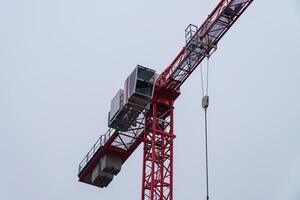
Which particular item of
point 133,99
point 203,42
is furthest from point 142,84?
point 203,42

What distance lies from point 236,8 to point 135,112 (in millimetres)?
→ 9794

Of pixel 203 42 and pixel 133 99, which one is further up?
pixel 203 42

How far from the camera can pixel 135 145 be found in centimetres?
6444

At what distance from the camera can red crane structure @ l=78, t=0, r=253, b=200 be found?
5772 cm

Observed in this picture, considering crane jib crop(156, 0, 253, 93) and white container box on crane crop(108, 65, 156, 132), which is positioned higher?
crane jib crop(156, 0, 253, 93)

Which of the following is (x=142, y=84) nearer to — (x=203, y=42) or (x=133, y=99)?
(x=133, y=99)

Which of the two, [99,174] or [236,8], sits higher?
[236,8]

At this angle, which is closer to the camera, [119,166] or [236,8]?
[236,8]

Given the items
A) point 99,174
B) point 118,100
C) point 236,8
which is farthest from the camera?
point 99,174

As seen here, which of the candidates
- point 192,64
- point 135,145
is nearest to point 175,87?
point 192,64

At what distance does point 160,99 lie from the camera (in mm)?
60844

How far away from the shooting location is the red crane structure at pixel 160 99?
5772cm

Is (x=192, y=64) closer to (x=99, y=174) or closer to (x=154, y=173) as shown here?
(x=154, y=173)

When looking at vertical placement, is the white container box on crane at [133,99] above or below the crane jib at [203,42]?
below
